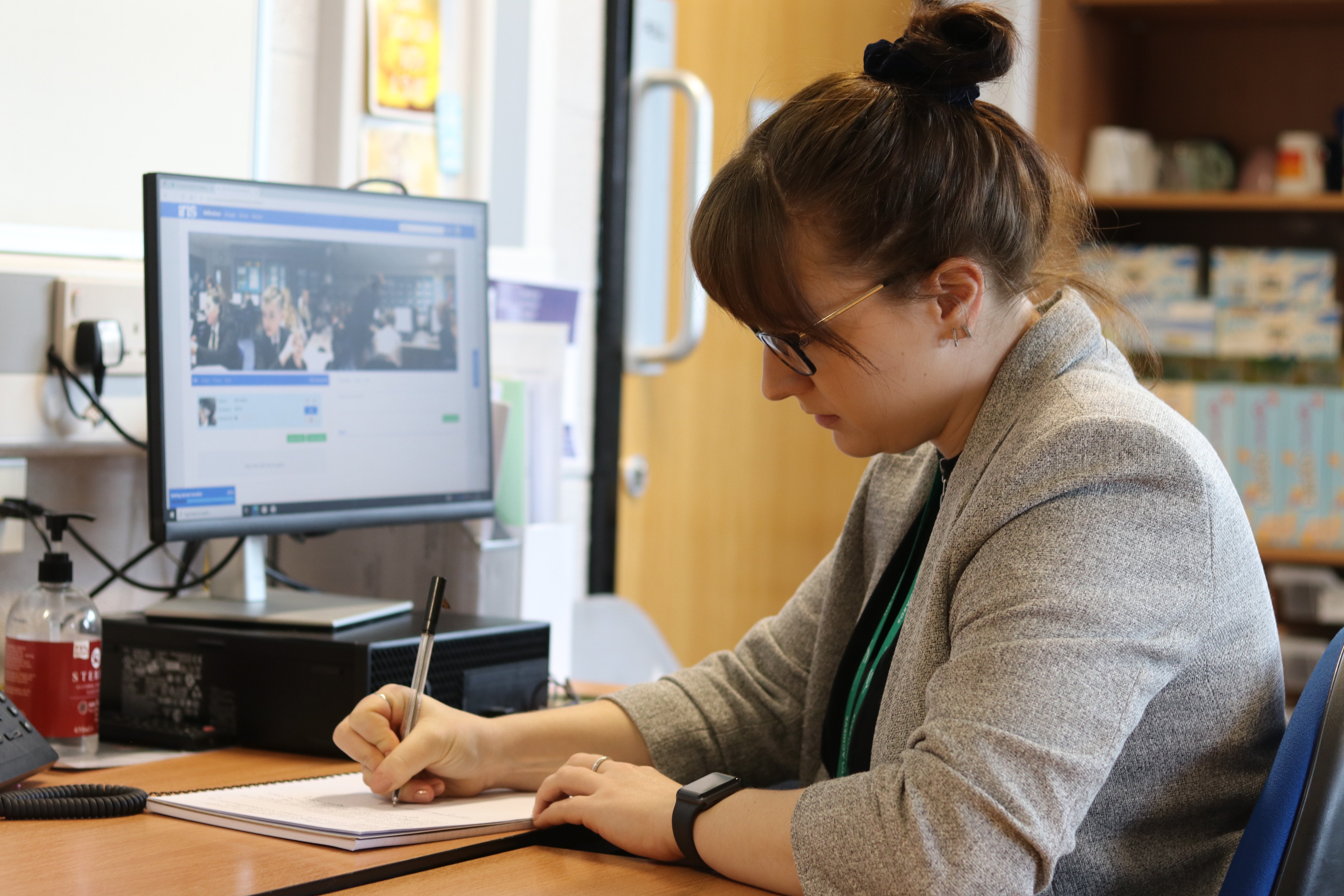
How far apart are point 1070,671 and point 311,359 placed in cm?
85

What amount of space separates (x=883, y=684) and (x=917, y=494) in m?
0.18

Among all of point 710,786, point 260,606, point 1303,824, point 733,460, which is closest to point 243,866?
point 710,786

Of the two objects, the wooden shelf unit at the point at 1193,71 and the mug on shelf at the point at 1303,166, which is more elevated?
the wooden shelf unit at the point at 1193,71

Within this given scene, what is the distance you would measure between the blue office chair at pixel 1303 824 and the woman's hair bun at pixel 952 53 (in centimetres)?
52

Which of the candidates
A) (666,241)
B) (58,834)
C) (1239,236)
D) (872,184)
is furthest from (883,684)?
(1239,236)

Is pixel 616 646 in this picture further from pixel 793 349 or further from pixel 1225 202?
pixel 1225 202

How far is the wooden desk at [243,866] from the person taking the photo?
934 millimetres

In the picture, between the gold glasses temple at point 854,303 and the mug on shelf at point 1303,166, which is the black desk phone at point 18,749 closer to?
the gold glasses temple at point 854,303

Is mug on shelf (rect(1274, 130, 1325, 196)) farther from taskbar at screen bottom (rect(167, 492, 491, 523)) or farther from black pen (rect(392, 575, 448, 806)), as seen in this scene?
black pen (rect(392, 575, 448, 806))

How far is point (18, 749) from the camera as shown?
113cm

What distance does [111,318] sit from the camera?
5.00 ft

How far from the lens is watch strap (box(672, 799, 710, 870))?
3.32 feet

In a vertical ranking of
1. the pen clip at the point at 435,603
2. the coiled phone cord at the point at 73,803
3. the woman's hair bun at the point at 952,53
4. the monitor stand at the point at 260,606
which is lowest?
the coiled phone cord at the point at 73,803

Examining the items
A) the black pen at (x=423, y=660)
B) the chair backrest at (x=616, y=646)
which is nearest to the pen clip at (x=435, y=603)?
the black pen at (x=423, y=660)
